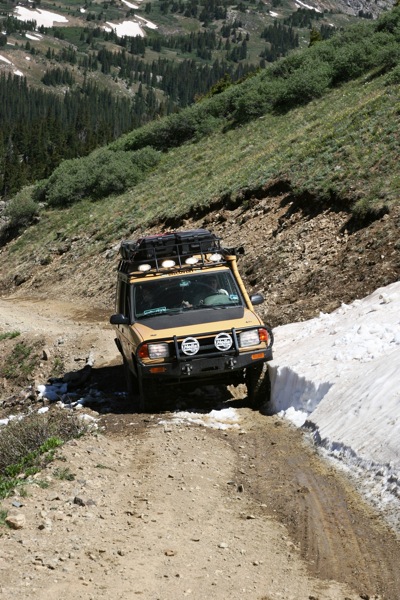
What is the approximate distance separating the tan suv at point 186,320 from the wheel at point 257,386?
0.01 metres

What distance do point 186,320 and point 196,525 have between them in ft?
14.4

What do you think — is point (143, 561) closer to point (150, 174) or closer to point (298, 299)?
point (298, 299)

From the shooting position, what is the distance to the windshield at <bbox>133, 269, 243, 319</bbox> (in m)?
10.8

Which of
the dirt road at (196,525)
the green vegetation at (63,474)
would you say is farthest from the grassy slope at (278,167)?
the green vegetation at (63,474)

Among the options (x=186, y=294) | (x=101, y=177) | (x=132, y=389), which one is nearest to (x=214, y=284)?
(x=186, y=294)

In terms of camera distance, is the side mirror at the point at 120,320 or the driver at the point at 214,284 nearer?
the side mirror at the point at 120,320

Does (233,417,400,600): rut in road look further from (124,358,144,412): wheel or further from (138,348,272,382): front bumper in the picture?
(124,358,144,412): wheel

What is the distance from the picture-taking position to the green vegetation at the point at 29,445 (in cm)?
Result: 698

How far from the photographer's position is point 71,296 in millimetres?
27562

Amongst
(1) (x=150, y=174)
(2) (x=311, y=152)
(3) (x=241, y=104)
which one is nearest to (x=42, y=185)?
(1) (x=150, y=174)

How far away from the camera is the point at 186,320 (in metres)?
10.3

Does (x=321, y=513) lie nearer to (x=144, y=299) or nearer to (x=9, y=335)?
(x=144, y=299)

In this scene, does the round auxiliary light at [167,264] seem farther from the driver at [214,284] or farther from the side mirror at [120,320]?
the side mirror at [120,320]

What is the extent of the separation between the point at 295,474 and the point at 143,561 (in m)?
2.44
